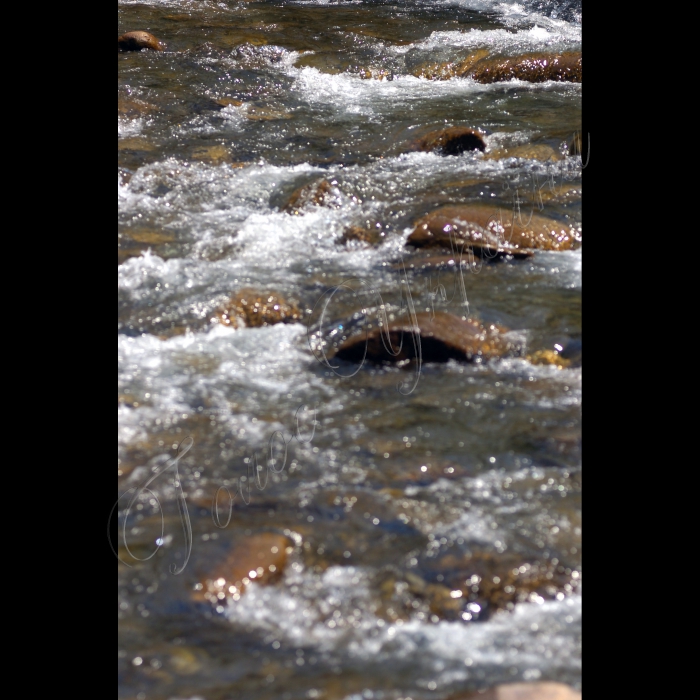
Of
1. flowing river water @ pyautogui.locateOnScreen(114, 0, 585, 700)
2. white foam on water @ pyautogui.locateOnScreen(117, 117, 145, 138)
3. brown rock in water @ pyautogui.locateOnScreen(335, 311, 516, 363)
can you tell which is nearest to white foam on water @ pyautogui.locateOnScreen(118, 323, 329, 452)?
flowing river water @ pyautogui.locateOnScreen(114, 0, 585, 700)

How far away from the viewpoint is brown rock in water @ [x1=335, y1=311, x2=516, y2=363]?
373cm

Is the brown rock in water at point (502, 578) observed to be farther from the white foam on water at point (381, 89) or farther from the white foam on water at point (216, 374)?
the white foam on water at point (381, 89)

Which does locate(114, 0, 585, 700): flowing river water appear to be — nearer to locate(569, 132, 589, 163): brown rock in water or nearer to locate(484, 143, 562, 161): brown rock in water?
locate(484, 143, 562, 161): brown rock in water

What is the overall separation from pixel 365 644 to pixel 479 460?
3.21ft

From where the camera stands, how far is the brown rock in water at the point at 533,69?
8406 mm

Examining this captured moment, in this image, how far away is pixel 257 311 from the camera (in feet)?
13.6

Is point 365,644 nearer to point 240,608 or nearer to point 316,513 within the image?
point 240,608

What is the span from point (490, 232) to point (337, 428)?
6.71 feet

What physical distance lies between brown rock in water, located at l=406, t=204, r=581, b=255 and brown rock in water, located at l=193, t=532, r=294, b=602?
2597 mm

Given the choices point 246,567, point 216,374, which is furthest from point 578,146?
point 246,567

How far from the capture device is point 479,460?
3031 millimetres
